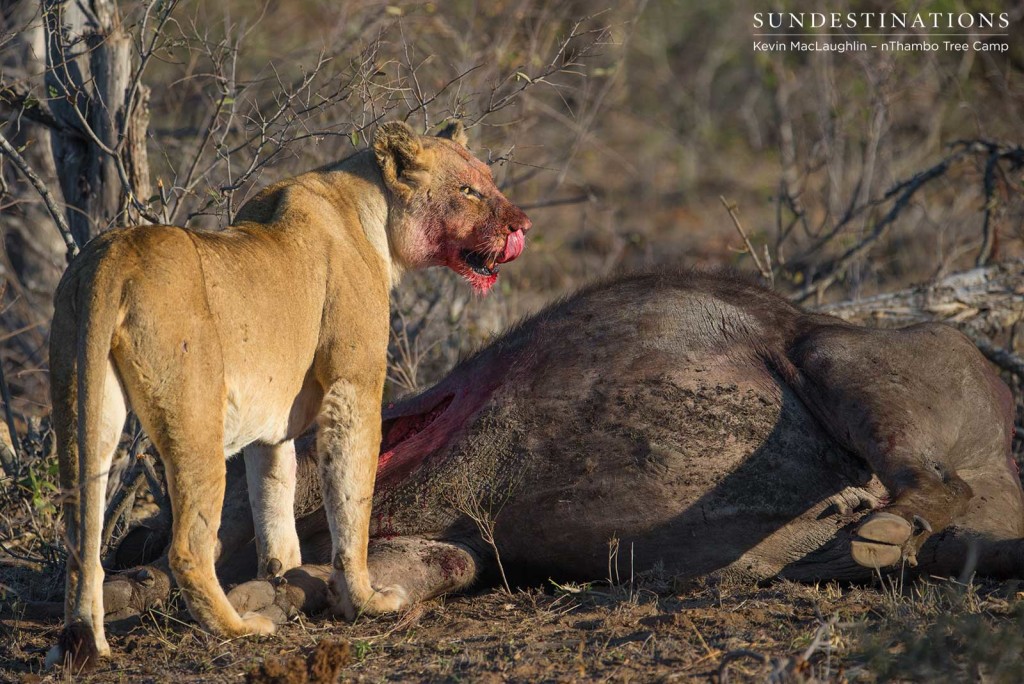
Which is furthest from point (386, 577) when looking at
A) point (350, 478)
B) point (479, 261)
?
point (479, 261)

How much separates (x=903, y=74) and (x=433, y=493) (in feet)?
24.5

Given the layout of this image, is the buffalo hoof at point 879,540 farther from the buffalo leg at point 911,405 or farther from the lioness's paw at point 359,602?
the lioness's paw at point 359,602

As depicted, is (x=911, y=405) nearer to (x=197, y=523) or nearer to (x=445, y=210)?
(x=445, y=210)

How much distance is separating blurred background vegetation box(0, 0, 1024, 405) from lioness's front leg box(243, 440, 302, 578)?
122 centimetres

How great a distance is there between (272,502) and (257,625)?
66cm

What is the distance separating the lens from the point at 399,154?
436cm

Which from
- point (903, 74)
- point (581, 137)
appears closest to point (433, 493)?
point (581, 137)

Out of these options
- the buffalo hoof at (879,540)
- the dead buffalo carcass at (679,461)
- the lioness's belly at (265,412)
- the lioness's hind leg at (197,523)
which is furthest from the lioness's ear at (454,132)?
the buffalo hoof at (879,540)

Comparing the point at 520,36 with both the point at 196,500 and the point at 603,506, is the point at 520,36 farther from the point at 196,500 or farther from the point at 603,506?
the point at 196,500

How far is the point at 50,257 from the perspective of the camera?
24.4 feet

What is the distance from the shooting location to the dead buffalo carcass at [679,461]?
4230 mm

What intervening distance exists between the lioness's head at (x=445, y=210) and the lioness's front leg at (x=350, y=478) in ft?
2.09

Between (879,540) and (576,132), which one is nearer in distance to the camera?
(879,540)

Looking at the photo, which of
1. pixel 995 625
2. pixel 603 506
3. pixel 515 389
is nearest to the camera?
pixel 995 625
